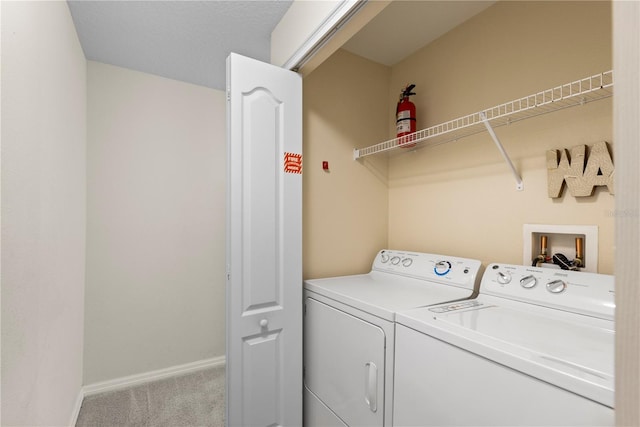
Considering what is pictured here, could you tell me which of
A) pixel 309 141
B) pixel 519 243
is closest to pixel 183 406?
pixel 309 141

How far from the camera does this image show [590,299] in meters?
1.18

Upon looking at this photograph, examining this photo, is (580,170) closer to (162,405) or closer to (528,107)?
(528,107)

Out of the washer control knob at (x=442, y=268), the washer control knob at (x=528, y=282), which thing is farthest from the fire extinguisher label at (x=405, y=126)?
the washer control knob at (x=528, y=282)

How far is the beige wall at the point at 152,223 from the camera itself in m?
2.41

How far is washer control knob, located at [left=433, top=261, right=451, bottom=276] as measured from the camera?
1755 mm

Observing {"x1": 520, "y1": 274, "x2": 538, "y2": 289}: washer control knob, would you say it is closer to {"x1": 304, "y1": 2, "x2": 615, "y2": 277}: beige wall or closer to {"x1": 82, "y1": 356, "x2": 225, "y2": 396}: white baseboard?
{"x1": 304, "y1": 2, "x2": 615, "y2": 277}: beige wall

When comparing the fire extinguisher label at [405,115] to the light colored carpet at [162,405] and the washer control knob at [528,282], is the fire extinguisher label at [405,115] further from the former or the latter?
the light colored carpet at [162,405]

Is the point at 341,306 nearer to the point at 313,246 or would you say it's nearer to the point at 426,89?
the point at 313,246

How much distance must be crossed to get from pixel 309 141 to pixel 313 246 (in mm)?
712

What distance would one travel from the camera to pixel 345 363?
157 cm

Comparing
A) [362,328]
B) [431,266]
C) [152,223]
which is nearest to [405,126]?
[431,266]

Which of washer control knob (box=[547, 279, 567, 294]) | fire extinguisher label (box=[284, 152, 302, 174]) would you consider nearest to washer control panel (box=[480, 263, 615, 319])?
washer control knob (box=[547, 279, 567, 294])

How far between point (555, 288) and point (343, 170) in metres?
1.40

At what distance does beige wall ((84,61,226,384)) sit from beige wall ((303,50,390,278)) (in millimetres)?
1150
